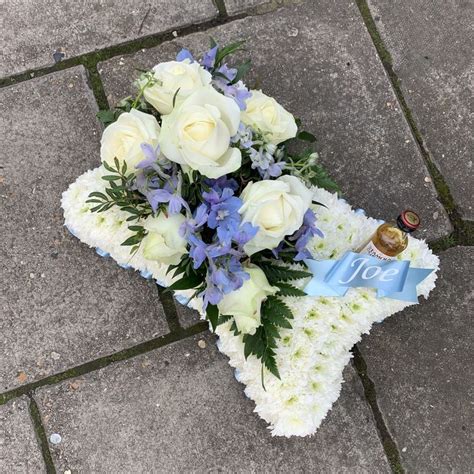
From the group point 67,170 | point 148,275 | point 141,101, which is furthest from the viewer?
point 67,170

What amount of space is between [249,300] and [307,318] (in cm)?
24

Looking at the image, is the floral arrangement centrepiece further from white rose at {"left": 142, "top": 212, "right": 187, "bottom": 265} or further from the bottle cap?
the bottle cap

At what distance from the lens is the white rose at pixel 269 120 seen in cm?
129

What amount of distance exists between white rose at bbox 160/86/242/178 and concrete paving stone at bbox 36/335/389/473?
0.73m

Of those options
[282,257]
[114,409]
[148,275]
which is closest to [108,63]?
[148,275]

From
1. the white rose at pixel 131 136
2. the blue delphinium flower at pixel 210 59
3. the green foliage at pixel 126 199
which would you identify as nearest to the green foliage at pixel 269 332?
the green foliage at pixel 126 199

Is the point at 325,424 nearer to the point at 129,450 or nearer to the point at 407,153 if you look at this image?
the point at 129,450

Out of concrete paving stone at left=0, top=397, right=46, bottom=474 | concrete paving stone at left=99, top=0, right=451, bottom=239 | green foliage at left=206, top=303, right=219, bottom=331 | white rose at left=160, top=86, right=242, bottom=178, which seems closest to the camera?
white rose at left=160, top=86, right=242, bottom=178

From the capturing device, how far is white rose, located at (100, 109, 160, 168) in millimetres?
1229

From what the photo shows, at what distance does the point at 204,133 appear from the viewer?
1115 mm

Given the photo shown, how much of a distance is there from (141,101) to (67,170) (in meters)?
0.47

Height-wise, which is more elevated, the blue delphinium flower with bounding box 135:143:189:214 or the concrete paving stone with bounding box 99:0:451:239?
the blue delphinium flower with bounding box 135:143:189:214

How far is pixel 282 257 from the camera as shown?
143 cm

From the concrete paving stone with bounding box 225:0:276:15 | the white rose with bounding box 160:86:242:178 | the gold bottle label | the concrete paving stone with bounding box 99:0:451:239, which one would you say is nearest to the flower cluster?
the white rose with bounding box 160:86:242:178
